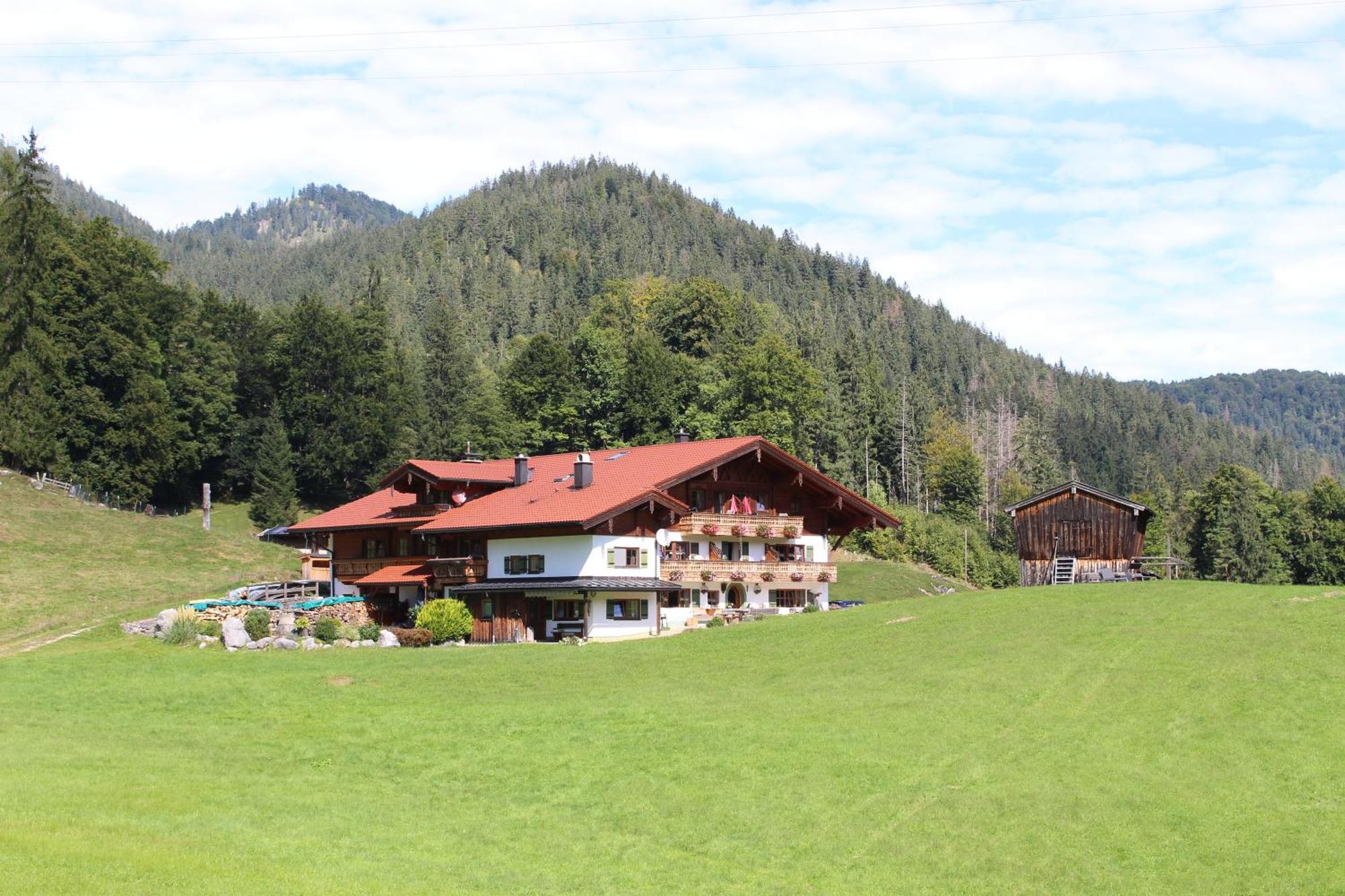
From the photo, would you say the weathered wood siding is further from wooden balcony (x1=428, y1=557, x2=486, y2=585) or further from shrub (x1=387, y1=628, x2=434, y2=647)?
shrub (x1=387, y1=628, x2=434, y2=647)

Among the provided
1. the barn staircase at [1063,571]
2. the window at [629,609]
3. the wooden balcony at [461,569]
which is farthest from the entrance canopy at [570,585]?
the barn staircase at [1063,571]

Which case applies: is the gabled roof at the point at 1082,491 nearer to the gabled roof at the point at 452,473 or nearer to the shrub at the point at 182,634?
the gabled roof at the point at 452,473

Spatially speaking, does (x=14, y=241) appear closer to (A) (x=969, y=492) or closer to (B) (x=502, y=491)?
(B) (x=502, y=491)

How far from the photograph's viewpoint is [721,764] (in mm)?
30109

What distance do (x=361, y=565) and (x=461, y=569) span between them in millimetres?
10009

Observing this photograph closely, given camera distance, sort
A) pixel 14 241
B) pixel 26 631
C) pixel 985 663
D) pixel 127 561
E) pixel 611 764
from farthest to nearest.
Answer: pixel 14 241 → pixel 127 561 → pixel 26 631 → pixel 985 663 → pixel 611 764

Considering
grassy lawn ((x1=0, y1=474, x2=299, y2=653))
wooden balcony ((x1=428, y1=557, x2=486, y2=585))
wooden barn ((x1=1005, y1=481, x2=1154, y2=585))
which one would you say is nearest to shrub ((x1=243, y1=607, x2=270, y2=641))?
grassy lawn ((x1=0, y1=474, x2=299, y2=653))

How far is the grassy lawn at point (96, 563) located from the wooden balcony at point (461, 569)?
43.4ft

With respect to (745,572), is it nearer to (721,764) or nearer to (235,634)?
(235,634)

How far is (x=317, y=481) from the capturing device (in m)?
112

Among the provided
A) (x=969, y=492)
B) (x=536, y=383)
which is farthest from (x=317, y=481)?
(x=969, y=492)

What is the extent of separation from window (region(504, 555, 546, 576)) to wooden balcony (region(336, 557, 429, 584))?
8.12 m

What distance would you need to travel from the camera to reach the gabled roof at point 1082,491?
6656 cm

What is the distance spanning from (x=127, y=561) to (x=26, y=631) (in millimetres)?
19302
